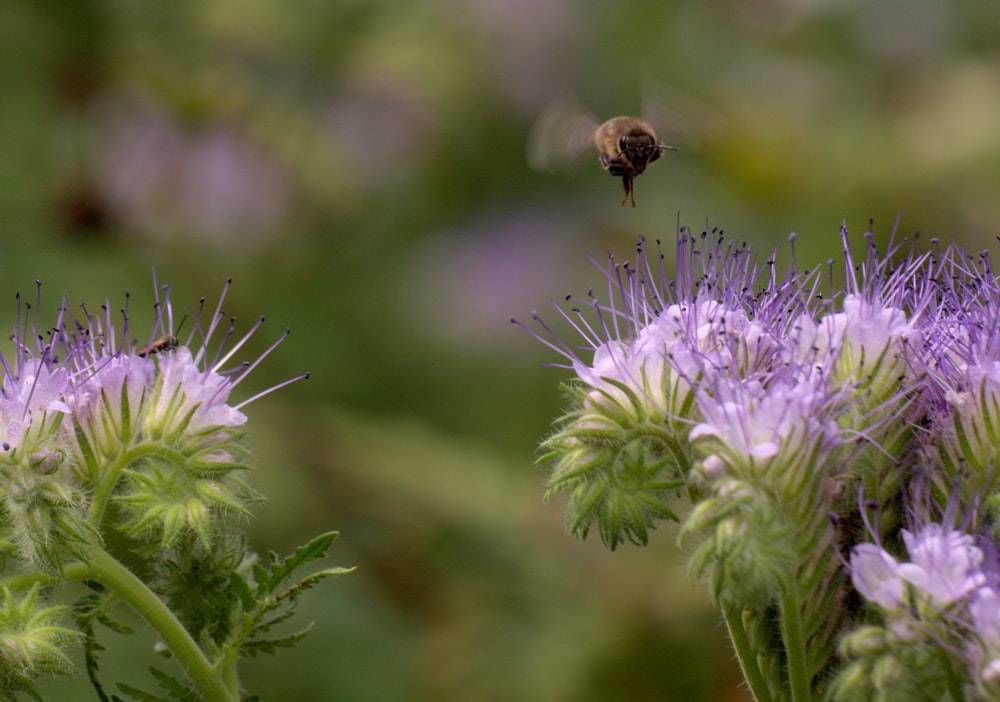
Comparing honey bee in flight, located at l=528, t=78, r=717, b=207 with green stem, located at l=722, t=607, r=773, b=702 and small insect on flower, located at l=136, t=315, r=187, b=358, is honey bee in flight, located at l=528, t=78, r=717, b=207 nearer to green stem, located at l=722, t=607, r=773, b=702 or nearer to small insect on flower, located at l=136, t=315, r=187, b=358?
small insect on flower, located at l=136, t=315, r=187, b=358

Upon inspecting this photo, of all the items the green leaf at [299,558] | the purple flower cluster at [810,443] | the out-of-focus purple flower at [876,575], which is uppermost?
the purple flower cluster at [810,443]

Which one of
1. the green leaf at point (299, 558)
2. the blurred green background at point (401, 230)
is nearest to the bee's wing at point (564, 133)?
the blurred green background at point (401, 230)

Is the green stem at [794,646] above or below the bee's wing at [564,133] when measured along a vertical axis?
below

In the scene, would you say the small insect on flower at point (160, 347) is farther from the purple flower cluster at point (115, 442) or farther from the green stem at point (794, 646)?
the green stem at point (794, 646)

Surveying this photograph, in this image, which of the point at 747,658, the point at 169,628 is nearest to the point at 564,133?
the point at 747,658

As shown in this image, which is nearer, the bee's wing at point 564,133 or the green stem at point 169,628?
the green stem at point 169,628

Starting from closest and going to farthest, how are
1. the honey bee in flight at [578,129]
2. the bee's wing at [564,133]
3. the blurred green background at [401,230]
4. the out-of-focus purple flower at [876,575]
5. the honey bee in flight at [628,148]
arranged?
the out-of-focus purple flower at [876,575], the honey bee in flight at [628,148], the honey bee in flight at [578,129], the bee's wing at [564,133], the blurred green background at [401,230]

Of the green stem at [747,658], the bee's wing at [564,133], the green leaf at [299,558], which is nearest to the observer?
the green stem at [747,658]
